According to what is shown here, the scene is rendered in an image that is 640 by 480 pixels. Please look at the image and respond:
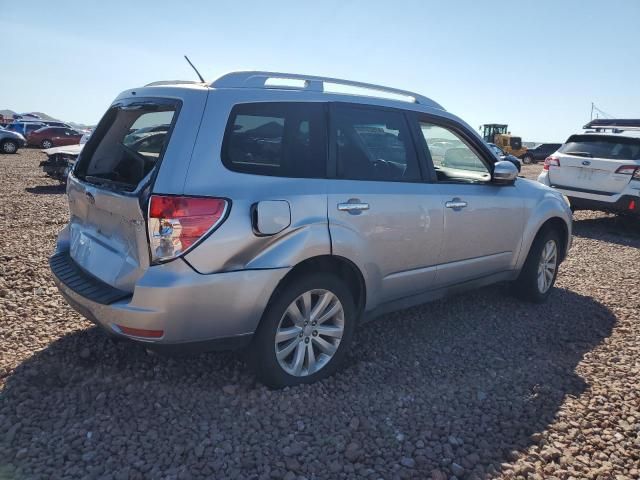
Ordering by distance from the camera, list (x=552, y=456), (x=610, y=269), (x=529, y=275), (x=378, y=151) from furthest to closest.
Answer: (x=610, y=269) < (x=529, y=275) < (x=378, y=151) < (x=552, y=456)

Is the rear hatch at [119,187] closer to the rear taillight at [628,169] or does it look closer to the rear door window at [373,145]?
the rear door window at [373,145]

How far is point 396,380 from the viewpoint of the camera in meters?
3.35

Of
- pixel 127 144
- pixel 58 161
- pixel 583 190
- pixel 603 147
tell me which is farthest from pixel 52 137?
pixel 127 144

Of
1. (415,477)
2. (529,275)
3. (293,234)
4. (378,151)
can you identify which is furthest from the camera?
(529,275)

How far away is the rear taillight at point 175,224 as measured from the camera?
2.52 metres

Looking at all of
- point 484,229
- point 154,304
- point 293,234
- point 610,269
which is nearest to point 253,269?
point 293,234

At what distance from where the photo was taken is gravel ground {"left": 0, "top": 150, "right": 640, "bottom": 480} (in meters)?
2.49

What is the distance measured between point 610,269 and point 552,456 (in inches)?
184

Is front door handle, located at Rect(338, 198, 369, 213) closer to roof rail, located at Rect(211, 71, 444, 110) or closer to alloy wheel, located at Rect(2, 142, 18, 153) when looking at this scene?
roof rail, located at Rect(211, 71, 444, 110)

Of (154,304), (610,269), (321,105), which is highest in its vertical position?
(321,105)

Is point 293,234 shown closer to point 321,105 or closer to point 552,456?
point 321,105

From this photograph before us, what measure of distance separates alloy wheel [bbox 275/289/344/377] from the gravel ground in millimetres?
163

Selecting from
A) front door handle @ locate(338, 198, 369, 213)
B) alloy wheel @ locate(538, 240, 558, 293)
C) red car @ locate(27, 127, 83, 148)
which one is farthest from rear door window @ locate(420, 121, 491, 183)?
red car @ locate(27, 127, 83, 148)

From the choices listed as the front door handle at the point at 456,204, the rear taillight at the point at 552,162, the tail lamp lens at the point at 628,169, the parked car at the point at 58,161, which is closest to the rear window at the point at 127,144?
the front door handle at the point at 456,204
